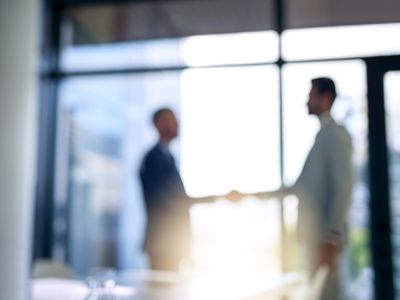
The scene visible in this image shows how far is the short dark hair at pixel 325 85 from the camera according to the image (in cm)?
391

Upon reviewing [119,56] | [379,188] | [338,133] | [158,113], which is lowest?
[379,188]

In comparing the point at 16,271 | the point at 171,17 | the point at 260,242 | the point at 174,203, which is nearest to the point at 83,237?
the point at 174,203

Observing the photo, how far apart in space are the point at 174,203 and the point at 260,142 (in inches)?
30.9

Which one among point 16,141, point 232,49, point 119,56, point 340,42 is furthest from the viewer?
point 119,56

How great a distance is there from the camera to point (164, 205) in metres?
4.41

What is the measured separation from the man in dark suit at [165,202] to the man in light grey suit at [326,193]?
2.37 ft

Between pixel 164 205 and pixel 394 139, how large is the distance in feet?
5.75

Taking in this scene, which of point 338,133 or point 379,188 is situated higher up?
point 338,133

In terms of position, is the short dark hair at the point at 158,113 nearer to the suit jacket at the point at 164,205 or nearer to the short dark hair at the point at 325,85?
the suit jacket at the point at 164,205

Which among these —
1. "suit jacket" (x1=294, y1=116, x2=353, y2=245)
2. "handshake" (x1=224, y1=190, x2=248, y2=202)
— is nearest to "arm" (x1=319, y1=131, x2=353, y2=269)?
"suit jacket" (x1=294, y1=116, x2=353, y2=245)

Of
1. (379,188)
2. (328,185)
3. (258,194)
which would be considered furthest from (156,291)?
(379,188)

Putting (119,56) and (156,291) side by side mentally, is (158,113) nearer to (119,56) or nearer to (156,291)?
(119,56)

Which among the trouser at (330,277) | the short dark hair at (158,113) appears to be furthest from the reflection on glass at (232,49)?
the trouser at (330,277)

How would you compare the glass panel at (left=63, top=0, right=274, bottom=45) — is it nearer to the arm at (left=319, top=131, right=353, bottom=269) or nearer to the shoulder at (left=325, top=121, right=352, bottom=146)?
the shoulder at (left=325, top=121, right=352, bottom=146)
